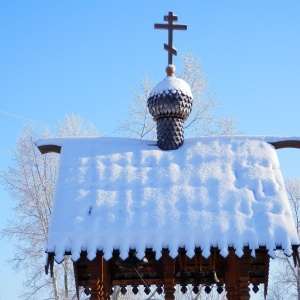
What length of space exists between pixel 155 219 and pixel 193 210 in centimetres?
49

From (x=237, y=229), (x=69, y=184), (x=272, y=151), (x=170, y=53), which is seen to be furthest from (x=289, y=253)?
(x=170, y=53)

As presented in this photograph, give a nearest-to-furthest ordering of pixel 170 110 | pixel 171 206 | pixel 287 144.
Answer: pixel 171 206 < pixel 287 144 < pixel 170 110

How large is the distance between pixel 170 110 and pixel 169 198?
5.61ft

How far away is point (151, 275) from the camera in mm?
9641

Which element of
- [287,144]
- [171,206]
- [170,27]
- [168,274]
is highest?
[170,27]

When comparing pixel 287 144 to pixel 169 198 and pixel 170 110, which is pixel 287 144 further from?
pixel 169 198

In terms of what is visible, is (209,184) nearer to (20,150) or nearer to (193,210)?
(193,210)

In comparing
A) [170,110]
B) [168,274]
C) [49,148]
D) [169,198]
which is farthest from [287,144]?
[49,148]

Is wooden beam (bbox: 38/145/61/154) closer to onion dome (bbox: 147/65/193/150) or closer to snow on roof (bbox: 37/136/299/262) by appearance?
snow on roof (bbox: 37/136/299/262)

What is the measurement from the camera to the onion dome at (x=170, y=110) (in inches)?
346

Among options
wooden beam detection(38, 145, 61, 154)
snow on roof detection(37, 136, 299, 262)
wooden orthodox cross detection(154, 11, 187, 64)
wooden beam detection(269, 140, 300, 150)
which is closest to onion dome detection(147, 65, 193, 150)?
snow on roof detection(37, 136, 299, 262)

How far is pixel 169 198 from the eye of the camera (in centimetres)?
766

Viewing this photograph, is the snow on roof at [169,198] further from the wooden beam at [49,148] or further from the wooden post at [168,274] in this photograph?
the wooden post at [168,274]

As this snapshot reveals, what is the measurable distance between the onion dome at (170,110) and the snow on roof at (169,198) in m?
0.19
